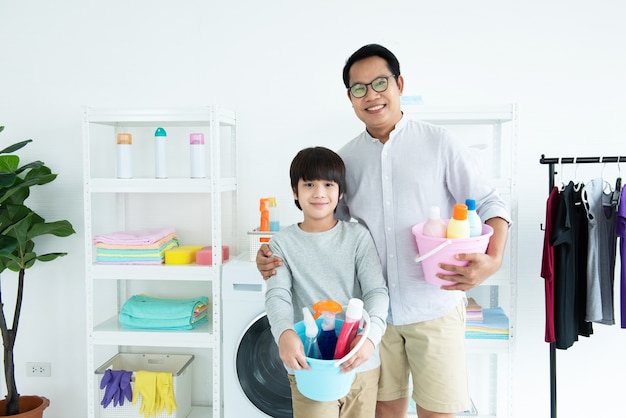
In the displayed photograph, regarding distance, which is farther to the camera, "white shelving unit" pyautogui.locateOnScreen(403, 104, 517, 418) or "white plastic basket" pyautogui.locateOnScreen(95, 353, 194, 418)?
"white plastic basket" pyautogui.locateOnScreen(95, 353, 194, 418)

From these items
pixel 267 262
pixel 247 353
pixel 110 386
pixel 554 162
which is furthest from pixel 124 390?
pixel 554 162

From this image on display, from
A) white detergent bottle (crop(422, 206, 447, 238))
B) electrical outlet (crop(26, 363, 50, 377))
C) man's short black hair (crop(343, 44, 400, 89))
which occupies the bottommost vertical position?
electrical outlet (crop(26, 363, 50, 377))

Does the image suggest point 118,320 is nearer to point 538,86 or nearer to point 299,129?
point 299,129

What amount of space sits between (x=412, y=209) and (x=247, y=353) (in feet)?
4.21

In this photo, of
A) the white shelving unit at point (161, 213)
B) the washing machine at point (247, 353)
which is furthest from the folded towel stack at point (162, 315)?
the washing machine at point (247, 353)

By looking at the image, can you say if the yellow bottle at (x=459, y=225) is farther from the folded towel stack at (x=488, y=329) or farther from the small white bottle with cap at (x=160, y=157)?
the small white bottle with cap at (x=160, y=157)

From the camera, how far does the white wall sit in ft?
8.57

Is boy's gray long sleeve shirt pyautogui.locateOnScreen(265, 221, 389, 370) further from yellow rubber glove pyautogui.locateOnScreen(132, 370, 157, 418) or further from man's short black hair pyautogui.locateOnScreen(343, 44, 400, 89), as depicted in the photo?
yellow rubber glove pyautogui.locateOnScreen(132, 370, 157, 418)

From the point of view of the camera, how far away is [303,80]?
271cm

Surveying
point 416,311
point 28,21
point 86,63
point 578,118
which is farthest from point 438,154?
point 28,21

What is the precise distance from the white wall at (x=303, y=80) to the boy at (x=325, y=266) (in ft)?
4.13

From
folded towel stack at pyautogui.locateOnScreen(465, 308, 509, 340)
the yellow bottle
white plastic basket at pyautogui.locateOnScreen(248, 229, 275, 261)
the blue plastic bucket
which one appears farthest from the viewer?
white plastic basket at pyautogui.locateOnScreen(248, 229, 275, 261)

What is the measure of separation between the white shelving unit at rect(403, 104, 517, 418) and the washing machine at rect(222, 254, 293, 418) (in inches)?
35.6

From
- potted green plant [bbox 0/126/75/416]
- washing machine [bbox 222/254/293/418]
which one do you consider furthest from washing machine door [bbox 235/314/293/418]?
potted green plant [bbox 0/126/75/416]
